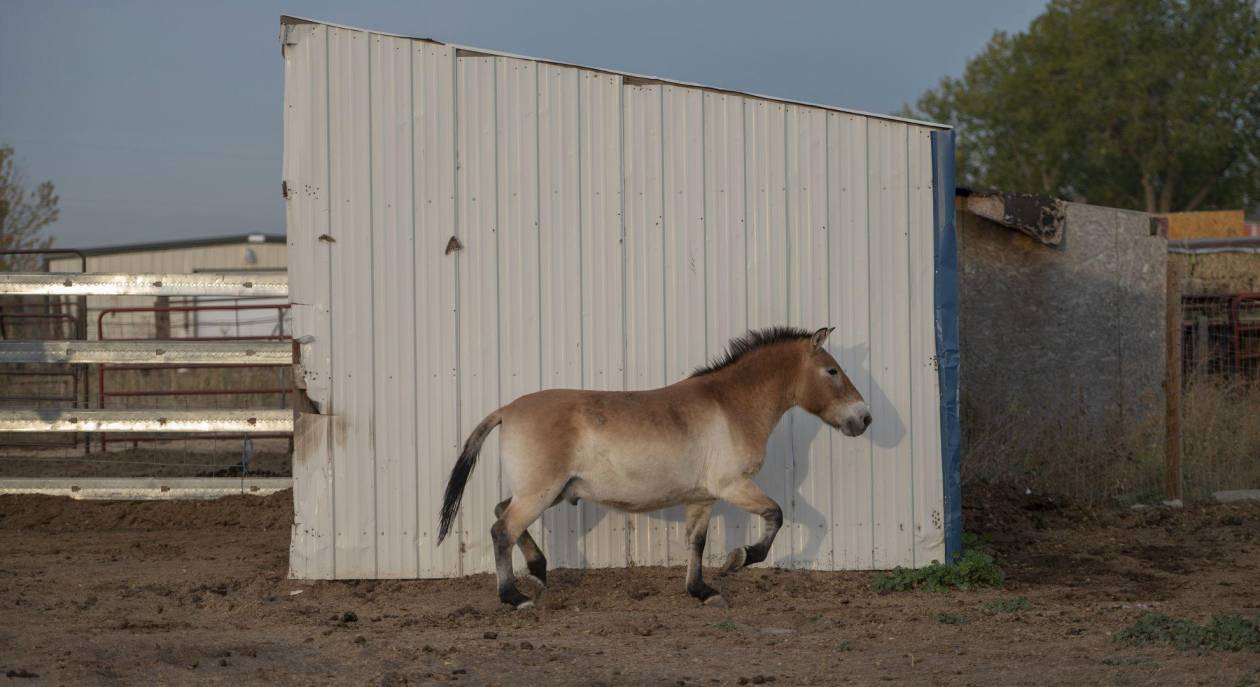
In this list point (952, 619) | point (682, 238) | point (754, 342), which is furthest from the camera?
point (682, 238)

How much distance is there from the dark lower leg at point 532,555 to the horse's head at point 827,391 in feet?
6.40

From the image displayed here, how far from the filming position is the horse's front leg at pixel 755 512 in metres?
7.26

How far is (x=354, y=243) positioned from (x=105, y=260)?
1308 inches

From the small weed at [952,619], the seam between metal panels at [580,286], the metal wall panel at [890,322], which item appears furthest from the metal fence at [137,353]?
the small weed at [952,619]

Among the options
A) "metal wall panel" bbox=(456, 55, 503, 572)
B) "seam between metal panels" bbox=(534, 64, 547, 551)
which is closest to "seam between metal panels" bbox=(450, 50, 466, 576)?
"metal wall panel" bbox=(456, 55, 503, 572)

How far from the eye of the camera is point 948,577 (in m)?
7.84

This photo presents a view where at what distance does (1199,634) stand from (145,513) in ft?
27.6

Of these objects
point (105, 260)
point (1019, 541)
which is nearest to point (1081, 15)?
point (105, 260)

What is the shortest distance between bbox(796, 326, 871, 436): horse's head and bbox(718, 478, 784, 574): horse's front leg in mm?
703

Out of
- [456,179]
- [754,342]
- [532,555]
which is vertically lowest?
[532,555]

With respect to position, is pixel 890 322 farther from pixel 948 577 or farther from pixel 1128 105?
pixel 1128 105

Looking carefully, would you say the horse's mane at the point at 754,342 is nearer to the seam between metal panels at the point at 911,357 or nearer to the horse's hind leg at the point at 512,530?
the seam between metal panels at the point at 911,357

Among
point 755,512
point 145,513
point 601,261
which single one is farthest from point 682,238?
point 145,513

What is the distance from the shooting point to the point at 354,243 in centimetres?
802
